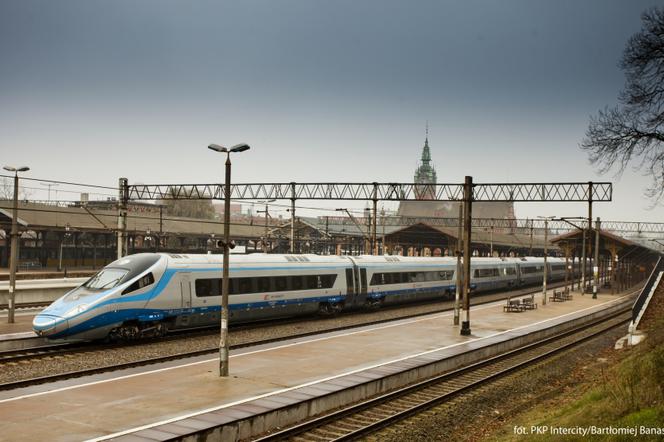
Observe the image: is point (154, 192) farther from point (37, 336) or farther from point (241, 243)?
point (241, 243)

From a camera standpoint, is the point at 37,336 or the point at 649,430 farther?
the point at 37,336

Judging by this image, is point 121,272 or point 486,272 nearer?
point 121,272

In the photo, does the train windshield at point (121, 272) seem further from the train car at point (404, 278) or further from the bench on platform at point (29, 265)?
the bench on platform at point (29, 265)

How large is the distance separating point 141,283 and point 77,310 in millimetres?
2543

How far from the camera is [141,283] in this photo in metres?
24.1

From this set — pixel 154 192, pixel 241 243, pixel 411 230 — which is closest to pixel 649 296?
pixel 154 192

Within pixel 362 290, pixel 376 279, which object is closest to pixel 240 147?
pixel 362 290

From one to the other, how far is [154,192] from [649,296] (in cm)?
3353

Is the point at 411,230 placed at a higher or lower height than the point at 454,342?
higher

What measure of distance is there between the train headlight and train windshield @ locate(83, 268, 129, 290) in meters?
1.23

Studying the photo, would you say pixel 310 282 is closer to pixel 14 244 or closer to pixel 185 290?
pixel 185 290

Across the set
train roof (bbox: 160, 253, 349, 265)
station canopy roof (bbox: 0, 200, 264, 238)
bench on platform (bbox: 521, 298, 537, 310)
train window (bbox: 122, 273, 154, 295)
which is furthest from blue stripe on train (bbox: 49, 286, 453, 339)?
station canopy roof (bbox: 0, 200, 264, 238)

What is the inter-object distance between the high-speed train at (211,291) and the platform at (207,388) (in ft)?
12.9

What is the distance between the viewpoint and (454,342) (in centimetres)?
2717
